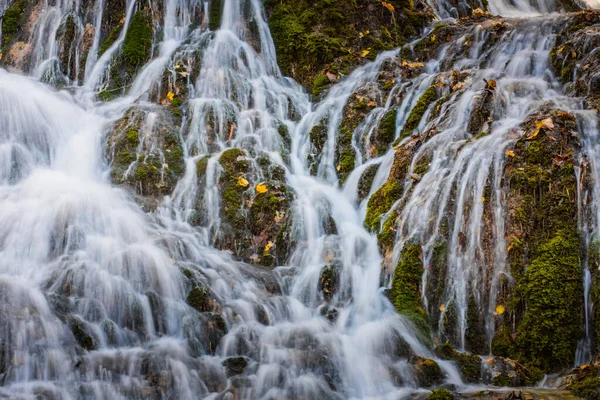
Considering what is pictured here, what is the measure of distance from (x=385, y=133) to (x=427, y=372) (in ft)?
17.8

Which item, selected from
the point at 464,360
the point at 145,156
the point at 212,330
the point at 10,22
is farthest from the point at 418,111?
Answer: the point at 10,22

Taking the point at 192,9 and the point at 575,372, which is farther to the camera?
the point at 192,9

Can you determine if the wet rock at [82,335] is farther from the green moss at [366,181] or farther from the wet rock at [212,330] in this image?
the green moss at [366,181]

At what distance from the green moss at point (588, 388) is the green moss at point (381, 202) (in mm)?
4024

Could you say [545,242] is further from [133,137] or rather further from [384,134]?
[133,137]

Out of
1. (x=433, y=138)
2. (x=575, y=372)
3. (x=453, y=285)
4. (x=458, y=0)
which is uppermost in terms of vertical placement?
(x=458, y=0)

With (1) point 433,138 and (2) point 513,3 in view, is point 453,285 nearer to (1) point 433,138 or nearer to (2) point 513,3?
(1) point 433,138

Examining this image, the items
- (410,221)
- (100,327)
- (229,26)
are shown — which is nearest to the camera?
(100,327)

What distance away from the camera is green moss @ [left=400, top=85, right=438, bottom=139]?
1083cm

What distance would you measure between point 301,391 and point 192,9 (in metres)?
11.3

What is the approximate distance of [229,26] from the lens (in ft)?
47.9

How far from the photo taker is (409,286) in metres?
8.12

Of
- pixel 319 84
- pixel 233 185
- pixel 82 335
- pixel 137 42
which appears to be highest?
pixel 137 42

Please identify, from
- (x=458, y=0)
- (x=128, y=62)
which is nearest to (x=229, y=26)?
(x=128, y=62)
